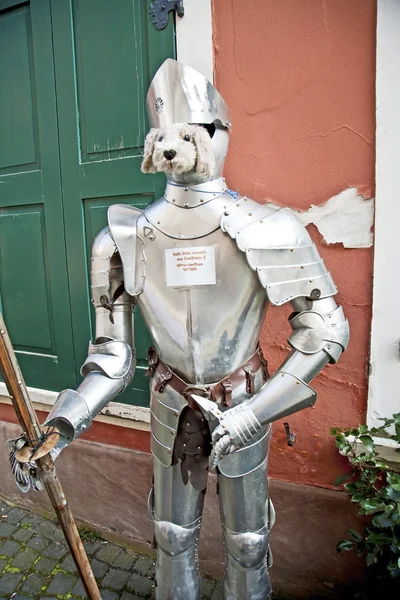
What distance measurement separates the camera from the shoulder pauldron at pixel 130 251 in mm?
1428

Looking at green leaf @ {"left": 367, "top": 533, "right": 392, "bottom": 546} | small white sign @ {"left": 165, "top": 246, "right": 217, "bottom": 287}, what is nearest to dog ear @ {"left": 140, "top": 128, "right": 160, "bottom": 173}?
small white sign @ {"left": 165, "top": 246, "right": 217, "bottom": 287}

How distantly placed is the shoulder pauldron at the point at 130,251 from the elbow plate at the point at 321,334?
522mm

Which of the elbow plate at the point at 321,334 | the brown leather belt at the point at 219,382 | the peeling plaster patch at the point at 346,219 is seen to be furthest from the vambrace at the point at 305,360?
the peeling plaster patch at the point at 346,219

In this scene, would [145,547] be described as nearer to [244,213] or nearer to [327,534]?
[327,534]

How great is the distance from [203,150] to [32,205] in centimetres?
150

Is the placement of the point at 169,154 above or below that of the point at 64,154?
below

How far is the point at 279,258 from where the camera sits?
131cm

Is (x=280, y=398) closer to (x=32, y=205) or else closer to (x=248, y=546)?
(x=248, y=546)

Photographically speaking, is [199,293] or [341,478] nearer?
[199,293]

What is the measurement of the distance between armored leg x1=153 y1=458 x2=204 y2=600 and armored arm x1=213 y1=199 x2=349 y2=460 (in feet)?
1.45

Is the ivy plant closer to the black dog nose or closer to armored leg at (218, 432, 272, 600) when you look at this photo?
armored leg at (218, 432, 272, 600)

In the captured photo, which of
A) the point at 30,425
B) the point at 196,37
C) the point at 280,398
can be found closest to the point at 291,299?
the point at 280,398

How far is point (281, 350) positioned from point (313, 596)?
3.80 feet

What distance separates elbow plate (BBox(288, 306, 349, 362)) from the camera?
1.30 metres
